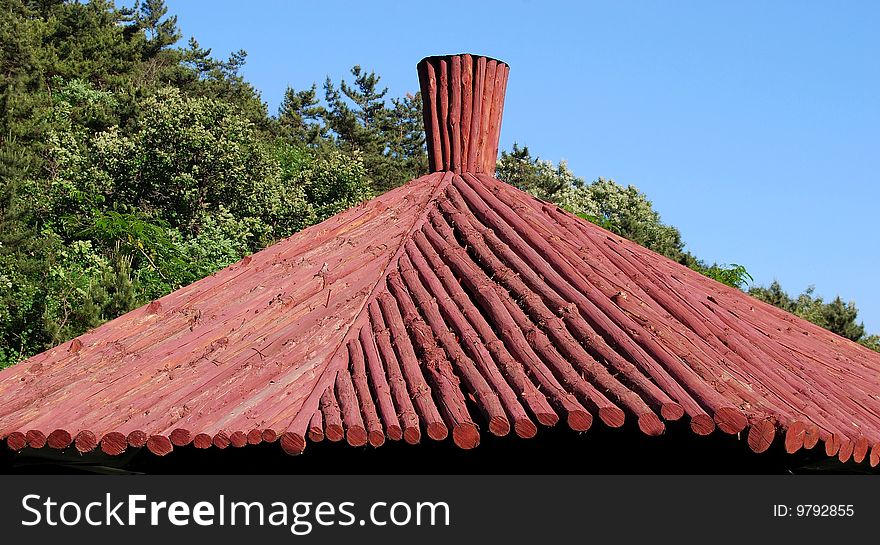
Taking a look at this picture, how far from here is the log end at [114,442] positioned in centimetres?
340

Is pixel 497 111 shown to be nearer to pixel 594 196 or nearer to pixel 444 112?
pixel 444 112

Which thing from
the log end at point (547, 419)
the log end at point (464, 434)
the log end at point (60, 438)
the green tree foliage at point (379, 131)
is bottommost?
the log end at point (464, 434)

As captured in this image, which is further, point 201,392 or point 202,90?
point 202,90

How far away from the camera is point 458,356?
377cm

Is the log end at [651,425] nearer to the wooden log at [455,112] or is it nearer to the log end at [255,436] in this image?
the log end at [255,436]

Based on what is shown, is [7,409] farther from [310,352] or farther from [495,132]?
[495,132]

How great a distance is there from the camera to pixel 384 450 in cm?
381

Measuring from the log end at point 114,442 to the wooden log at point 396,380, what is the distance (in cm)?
84

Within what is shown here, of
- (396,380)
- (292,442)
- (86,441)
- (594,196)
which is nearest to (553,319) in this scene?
(396,380)

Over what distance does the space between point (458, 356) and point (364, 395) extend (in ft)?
1.30

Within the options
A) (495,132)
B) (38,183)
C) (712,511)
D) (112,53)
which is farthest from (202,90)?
(712,511)

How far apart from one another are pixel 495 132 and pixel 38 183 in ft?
67.8

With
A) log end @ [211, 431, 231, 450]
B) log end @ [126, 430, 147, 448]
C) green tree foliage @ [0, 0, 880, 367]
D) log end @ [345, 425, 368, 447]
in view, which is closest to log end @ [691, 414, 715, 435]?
log end @ [345, 425, 368, 447]

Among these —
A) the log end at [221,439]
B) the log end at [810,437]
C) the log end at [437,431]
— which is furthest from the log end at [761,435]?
the log end at [221,439]
